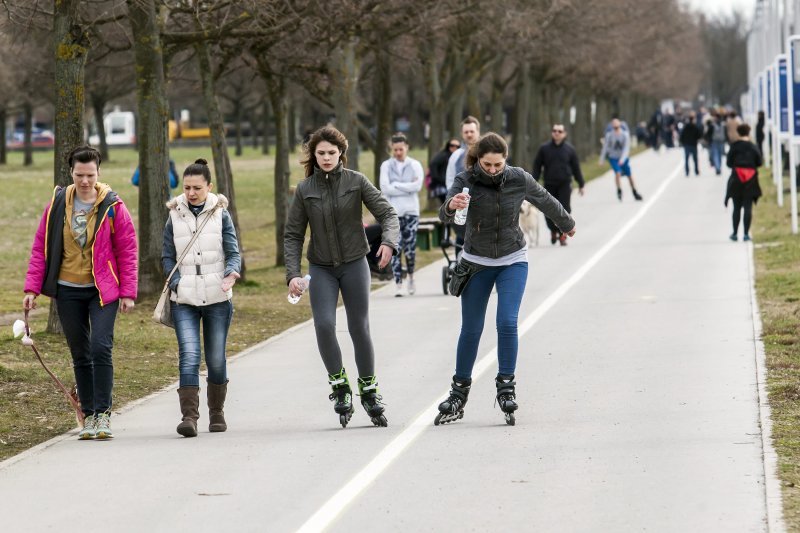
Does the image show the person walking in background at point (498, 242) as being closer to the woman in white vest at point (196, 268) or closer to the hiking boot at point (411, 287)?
the woman in white vest at point (196, 268)

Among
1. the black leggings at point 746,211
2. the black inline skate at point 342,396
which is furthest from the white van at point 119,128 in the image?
the black inline skate at point 342,396

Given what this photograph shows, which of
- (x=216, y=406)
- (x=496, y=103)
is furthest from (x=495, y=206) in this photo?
(x=496, y=103)

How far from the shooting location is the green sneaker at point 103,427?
9.20 metres

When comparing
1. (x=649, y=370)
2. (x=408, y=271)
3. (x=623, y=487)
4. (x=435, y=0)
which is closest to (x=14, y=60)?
(x=435, y=0)

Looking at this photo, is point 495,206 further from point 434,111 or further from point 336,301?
point 434,111

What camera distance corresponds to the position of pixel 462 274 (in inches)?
369

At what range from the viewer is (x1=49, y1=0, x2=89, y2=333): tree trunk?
45.4 ft

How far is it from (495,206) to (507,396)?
42.1 inches

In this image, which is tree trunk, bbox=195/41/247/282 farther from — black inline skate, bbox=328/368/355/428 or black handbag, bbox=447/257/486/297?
black handbag, bbox=447/257/486/297

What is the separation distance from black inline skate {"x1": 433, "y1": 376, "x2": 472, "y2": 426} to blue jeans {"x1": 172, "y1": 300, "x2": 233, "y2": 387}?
1298mm

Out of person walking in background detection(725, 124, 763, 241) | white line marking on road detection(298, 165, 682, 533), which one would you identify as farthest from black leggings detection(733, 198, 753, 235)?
white line marking on road detection(298, 165, 682, 533)

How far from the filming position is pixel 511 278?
9.29 m

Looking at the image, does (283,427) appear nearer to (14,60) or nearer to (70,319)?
(70,319)

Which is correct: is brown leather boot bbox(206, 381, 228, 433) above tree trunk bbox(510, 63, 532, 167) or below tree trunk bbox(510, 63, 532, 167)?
below
